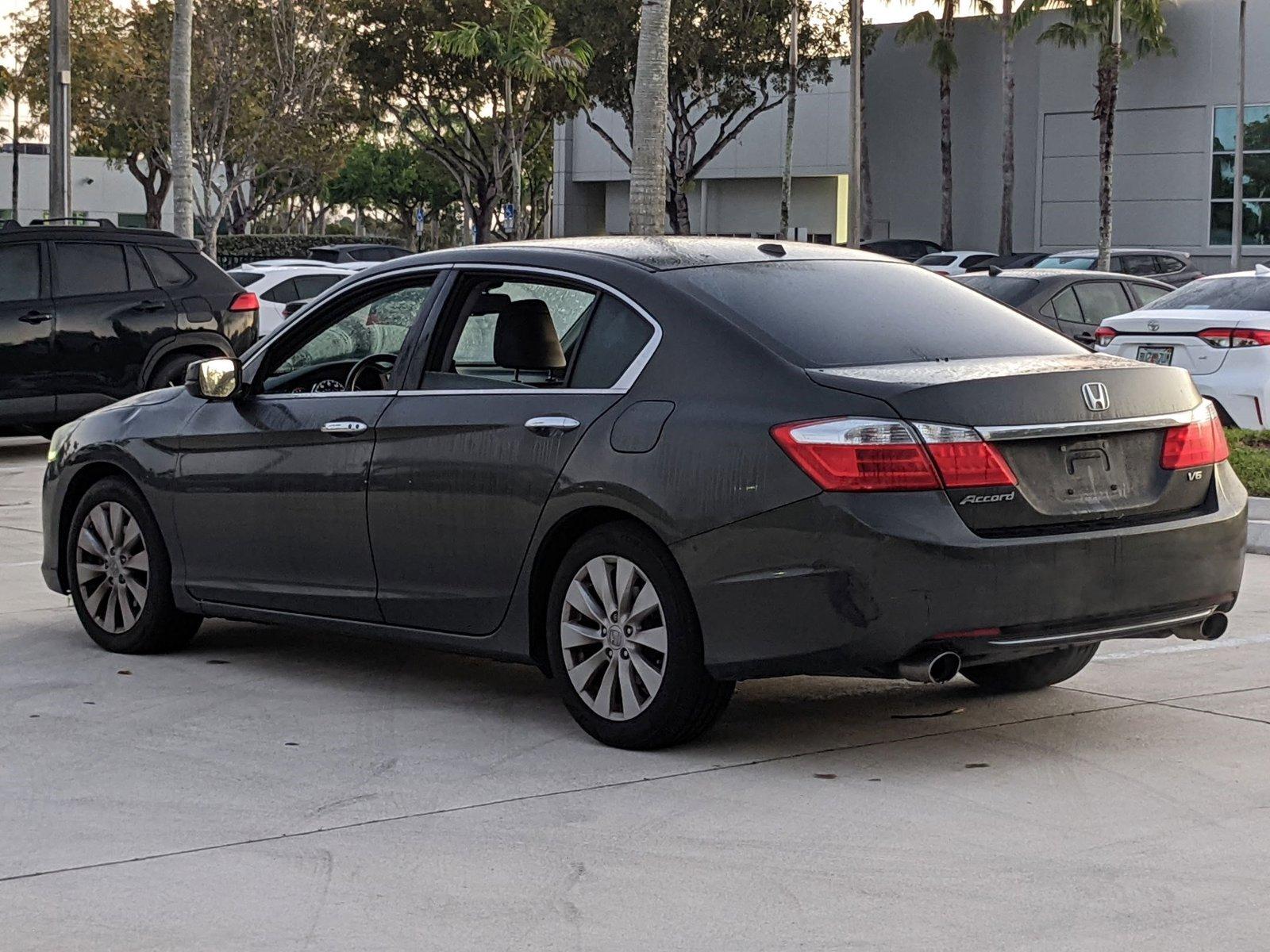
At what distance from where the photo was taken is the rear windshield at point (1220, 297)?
1452 cm

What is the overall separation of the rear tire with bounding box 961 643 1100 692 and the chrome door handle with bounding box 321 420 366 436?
2.32 meters

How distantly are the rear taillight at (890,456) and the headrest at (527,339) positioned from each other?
1.18 m

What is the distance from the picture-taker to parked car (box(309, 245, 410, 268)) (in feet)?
130

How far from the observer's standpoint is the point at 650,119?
21.1m

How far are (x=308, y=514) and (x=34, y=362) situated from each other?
366 inches

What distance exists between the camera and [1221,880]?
465cm

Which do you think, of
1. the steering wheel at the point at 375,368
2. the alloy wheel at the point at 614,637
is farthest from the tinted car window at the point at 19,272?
the alloy wheel at the point at 614,637

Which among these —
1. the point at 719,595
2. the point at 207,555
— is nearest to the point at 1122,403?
the point at 719,595

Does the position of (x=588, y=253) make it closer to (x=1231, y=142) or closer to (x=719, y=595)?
(x=719, y=595)

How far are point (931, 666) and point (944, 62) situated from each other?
49171mm

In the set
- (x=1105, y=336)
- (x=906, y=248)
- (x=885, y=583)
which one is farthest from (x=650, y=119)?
(x=906, y=248)

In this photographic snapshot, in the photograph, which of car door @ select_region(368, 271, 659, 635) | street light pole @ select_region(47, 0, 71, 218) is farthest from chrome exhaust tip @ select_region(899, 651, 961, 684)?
street light pole @ select_region(47, 0, 71, 218)

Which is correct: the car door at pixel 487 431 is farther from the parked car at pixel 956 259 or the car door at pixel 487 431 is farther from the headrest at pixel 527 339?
the parked car at pixel 956 259

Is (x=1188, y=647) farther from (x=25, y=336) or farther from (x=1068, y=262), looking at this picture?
(x=1068, y=262)
